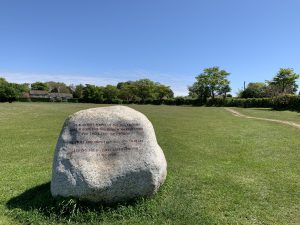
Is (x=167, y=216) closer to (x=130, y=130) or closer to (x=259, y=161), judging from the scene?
(x=130, y=130)

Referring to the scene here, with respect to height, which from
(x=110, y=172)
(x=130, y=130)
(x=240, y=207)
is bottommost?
(x=240, y=207)

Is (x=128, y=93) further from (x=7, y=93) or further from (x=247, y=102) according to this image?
(x=247, y=102)

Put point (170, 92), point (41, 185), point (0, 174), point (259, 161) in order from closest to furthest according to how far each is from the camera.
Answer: point (41, 185), point (0, 174), point (259, 161), point (170, 92)

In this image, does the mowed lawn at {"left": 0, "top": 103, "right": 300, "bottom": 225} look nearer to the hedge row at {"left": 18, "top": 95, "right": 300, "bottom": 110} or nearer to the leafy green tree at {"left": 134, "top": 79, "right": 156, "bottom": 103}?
the hedge row at {"left": 18, "top": 95, "right": 300, "bottom": 110}

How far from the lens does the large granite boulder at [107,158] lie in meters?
6.32

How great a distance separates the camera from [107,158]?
670 cm

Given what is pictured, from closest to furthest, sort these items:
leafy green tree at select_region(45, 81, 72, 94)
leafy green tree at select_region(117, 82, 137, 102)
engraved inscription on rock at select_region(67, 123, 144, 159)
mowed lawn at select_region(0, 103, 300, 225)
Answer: mowed lawn at select_region(0, 103, 300, 225)
engraved inscription on rock at select_region(67, 123, 144, 159)
leafy green tree at select_region(117, 82, 137, 102)
leafy green tree at select_region(45, 81, 72, 94)

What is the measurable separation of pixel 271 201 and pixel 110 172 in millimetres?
3958

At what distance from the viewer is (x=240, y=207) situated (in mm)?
6848

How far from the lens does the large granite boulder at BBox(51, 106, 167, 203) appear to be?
20.7 ft

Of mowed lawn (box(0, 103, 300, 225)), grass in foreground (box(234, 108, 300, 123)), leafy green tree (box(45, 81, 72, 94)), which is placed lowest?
mowed lawn (box(0, 103, 300, 225))

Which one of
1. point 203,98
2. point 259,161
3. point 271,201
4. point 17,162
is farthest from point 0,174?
point 203,98

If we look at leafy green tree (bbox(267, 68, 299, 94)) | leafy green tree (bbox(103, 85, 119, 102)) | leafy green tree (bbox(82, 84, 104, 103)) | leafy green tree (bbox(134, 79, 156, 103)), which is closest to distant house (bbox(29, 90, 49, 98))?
leafy green tree (bbox(82, 84, 104, 103))

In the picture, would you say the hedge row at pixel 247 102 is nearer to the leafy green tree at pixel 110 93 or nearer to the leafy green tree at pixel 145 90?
the leafy green tree at pixel 110 93
